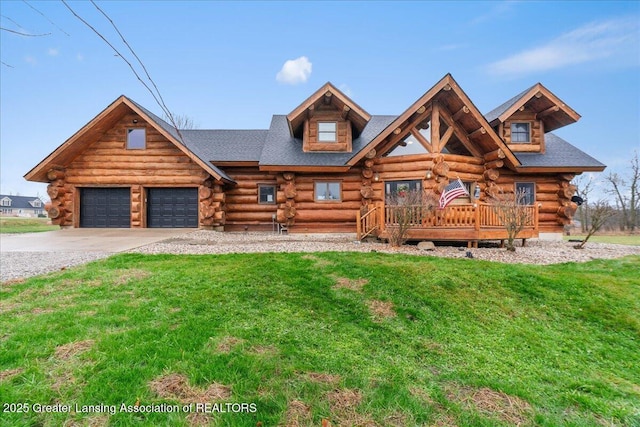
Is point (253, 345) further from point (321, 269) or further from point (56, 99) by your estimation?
point (56, 99)

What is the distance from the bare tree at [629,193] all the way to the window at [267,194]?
112 ft

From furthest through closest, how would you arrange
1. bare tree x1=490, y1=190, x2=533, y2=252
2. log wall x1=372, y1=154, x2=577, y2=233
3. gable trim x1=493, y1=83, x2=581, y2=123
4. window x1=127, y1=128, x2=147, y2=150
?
window x1=127, y1=128, x2=147, y2=150 → gable trim x1=493, y1=83, x2=581, y2=123 → log wall x1=372, y1=154, x2=577, y2=233 → bare tree x1=490, y1=190, x2=533, y2=252

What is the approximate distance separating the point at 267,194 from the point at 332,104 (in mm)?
5777

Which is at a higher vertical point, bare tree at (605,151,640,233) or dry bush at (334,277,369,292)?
bare tree at (605,151,640,233)

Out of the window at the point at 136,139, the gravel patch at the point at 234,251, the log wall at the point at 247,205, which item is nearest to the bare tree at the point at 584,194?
the gravel patch at the point at 234,251

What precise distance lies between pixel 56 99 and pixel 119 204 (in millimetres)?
6640

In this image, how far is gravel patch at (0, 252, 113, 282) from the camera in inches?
248

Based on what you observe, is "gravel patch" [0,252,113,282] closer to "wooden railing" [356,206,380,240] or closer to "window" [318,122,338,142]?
"wooden railing" [356,206,380,240]

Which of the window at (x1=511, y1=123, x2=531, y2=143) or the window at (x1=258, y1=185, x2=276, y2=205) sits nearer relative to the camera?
the window at (x1=511, y1=123, x2=531, y2=143)

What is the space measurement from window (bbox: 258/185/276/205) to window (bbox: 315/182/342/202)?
296cm

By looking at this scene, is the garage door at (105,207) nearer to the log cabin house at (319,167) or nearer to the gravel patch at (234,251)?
the log cabin house at (319,167)

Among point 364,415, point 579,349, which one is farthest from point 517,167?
point 364,415

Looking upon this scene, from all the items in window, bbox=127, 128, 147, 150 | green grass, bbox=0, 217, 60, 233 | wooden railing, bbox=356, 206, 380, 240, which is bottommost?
green grass, bbox=0, 217, 60, 233

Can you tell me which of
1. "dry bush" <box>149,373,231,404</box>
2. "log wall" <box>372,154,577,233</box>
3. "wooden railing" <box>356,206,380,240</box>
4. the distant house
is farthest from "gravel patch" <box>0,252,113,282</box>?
the distant house
